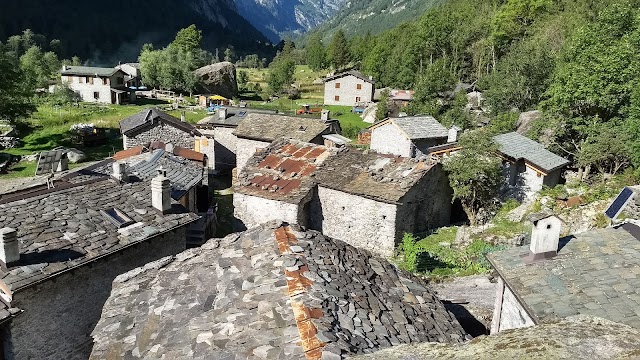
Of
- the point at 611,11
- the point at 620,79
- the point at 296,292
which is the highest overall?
the point at 611,11

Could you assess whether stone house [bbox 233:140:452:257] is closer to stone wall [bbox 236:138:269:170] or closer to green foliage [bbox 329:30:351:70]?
stone wall [bbox 236:138:269:170]

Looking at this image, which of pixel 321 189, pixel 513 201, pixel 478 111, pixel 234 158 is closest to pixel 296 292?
pixel 321 189

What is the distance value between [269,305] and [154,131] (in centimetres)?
3224

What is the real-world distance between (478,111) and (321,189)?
36008 mm

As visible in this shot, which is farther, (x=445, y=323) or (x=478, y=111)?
(x=478, y=111)

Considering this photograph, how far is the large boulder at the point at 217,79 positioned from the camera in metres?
88.3

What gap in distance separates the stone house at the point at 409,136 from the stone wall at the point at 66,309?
27.0 meters

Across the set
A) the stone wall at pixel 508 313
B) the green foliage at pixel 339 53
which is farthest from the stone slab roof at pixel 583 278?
the green foliage at pixel 339 53

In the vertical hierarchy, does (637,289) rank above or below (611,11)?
below

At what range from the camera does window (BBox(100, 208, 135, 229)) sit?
15.9 metres

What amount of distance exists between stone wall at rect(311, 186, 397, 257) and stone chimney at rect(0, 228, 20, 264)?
14994 millimetres

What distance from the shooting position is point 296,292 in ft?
28.2

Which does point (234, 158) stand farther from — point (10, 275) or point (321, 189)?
point (10, 275)

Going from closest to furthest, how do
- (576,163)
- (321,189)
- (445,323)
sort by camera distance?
(445,323) → (321,189) → (576,163)
